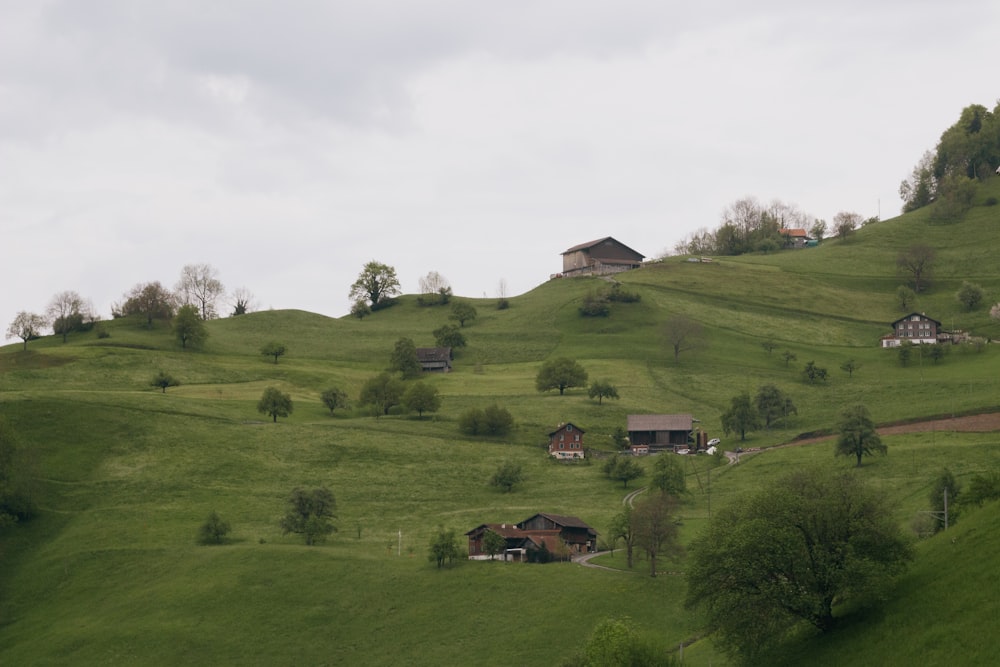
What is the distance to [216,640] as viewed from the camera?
81250 mm

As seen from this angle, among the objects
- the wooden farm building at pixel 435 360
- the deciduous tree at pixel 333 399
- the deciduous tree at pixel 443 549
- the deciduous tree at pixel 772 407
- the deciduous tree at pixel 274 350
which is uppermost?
the deciduous tree at pixel 274 350

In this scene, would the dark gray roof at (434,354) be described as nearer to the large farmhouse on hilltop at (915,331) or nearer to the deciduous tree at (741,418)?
the deciduous tree at (741,418)

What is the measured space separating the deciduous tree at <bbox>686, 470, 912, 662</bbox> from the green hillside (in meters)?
1.98

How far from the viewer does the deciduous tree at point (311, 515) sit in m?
98.7

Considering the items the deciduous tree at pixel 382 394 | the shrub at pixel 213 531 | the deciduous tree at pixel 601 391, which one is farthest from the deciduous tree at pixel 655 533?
the deciduous tree at pixel 382 394

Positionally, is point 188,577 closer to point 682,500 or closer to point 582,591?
point 582,591

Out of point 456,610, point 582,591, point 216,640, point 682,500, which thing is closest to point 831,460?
point 682,500

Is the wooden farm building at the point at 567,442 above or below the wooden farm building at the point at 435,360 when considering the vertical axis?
below

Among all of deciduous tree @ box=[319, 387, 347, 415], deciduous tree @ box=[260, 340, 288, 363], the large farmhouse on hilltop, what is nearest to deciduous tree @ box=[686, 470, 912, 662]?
deciduous tree @ box=[319, 387, 347, 415]

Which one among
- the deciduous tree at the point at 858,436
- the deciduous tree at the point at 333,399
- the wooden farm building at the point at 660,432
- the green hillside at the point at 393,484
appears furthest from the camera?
the deciduous tree at the point at 333,399

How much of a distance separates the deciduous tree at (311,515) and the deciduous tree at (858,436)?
52.3m

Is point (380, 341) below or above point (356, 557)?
above

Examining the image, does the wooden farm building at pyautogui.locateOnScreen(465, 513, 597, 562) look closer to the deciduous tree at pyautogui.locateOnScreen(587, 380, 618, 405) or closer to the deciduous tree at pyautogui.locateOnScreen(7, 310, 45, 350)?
the deciduous tree at pyautogui.locateOnScreen(587, 380, 618, 405)

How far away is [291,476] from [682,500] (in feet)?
144
